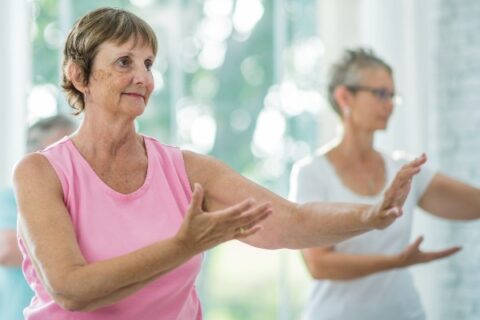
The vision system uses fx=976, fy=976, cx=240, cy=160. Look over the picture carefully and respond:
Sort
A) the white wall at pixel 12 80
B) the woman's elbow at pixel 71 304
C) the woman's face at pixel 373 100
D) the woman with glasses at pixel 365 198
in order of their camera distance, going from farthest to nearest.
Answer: the white wall at pixel 12 80, the woman's face at pixel 373 100, the woman with glasses at pixel 365 198, the woman's elbow at pixel 71 304

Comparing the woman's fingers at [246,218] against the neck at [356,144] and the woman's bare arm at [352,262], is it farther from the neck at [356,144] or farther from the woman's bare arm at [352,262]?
the neck at [356,144]

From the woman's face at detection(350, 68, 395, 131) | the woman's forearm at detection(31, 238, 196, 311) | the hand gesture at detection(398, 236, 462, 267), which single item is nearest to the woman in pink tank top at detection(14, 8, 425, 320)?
the woman's forearm at detection(31, 238, 196, 311)

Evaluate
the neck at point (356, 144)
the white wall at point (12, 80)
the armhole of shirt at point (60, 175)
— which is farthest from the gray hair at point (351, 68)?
the armhole of shirt at point (60, 175)

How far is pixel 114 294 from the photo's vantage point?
1781 millimetres

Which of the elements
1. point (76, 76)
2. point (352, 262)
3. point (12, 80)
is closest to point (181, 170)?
point (76, 76)

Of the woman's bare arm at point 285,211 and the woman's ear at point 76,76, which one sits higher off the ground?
the woman's ear at point 76,76

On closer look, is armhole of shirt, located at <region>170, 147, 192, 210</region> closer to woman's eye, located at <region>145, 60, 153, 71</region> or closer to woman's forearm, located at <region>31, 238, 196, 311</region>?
woman's eye, located at <region>145, 60, 153, 71</region>

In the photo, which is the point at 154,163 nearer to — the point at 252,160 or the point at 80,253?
the point at 80,253

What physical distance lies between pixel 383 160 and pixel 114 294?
164 cm

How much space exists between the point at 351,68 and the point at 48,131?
104 centimetres

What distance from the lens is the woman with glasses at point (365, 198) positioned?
117 inches

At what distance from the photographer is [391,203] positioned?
1.98 metres

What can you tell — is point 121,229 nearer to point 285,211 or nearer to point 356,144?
point 285,211

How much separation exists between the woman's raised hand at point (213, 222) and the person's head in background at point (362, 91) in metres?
1.57
